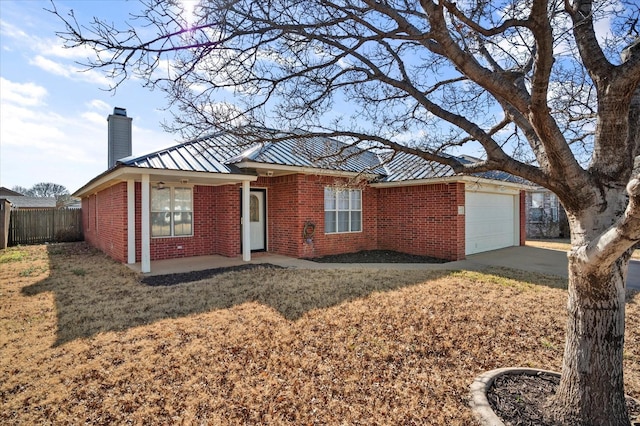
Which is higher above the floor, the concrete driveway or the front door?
the front door

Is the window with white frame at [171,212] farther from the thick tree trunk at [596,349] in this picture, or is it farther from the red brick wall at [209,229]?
the thick tree trunk at [596,349]

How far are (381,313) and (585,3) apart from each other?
4.59 meters

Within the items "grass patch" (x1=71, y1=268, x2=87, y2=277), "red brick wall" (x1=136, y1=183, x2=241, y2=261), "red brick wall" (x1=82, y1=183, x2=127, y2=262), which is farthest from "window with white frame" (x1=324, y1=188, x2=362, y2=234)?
"grass patch" (x1=71, y1=268, x2=87, y2=277)

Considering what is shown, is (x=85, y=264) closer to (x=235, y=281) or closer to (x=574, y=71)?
(x=235, y=281)

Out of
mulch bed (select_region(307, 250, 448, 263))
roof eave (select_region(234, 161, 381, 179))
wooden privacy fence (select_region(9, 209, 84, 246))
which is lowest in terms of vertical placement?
mulch bed (select_region(307, 250, 448, 263))

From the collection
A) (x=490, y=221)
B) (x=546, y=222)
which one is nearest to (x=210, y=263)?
(x=490, y=221)

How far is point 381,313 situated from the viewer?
5.70 metres

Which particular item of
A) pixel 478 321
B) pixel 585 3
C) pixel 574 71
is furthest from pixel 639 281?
pixel 585 3

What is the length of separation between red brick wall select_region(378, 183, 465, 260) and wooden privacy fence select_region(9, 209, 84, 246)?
55.9ft

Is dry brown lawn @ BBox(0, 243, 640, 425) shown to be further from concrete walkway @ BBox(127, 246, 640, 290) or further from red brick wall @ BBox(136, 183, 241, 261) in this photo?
red brick wall @ BBox(136, 183, 241, 261)

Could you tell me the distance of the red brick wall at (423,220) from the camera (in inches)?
448

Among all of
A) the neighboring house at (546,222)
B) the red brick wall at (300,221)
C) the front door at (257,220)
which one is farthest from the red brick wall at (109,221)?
the neighboring house at (546,222)

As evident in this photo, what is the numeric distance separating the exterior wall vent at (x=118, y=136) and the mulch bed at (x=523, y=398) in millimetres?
17225

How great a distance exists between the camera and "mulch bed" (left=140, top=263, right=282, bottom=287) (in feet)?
26.7
